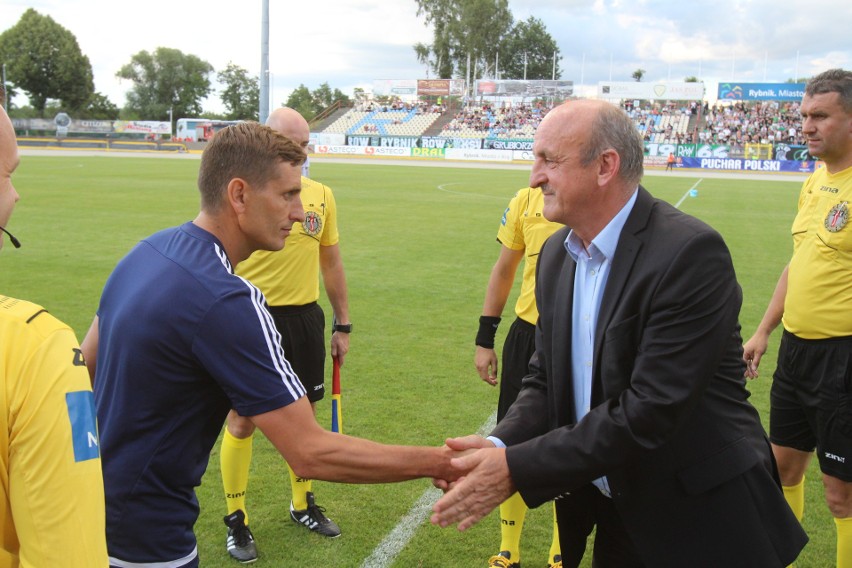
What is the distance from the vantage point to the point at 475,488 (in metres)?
2.63

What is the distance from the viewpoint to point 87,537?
1.45m

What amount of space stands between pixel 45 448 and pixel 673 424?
1.78 m

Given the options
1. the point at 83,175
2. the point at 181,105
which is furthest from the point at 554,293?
the point at 181,105

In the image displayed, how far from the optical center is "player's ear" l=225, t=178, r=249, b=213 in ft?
8.72

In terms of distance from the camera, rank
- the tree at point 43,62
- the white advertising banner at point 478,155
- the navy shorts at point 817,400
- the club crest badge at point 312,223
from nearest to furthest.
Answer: the navy shorts at point 817,400 < the club crest badge at point 312,223 < the white advertising banner at point 478,155 < the tree at point 43,62

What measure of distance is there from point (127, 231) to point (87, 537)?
16836 millimetres

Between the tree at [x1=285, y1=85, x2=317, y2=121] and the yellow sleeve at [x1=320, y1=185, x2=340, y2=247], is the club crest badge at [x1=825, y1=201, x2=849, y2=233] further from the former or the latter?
the tree at [x1=285, y1=85, x2=317, y2=121]

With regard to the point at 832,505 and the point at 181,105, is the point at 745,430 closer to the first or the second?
the point at 832,505

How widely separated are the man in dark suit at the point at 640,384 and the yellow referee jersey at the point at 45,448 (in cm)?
148

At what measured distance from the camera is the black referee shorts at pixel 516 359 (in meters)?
4.77

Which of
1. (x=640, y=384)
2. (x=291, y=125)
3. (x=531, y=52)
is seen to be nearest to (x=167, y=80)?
(x=531, y=52)

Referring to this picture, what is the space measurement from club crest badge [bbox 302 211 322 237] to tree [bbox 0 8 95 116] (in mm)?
94119

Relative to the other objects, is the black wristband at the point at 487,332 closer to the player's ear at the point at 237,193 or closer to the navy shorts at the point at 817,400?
the navy shorts at the point at 817,400

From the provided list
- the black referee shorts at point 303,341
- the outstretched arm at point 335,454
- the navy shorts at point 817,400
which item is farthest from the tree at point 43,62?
the outstretched arm at point 335,454
